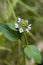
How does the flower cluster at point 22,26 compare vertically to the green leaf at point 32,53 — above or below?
above

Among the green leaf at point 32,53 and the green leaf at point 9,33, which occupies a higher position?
the green leaf at point 9,33

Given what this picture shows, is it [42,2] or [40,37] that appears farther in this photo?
[42,2]

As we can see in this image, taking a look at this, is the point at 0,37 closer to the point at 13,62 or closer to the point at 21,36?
the point at 21,36

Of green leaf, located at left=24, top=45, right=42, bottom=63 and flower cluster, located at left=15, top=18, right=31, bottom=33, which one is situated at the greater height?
flower cluster, located at left=15, top=18, right=31, bottom=33

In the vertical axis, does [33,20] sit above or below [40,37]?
above

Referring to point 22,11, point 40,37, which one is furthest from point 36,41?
point 22,11

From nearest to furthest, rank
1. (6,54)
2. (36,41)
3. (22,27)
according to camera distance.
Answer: (22,27) < (6,54) < (36,41)

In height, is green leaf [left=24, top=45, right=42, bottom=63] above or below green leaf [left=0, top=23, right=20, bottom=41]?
below

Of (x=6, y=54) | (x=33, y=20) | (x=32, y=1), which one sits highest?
(x=32, y=1)

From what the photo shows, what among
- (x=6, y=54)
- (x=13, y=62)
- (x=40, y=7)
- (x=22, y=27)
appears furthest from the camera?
(x=40, y=7)
